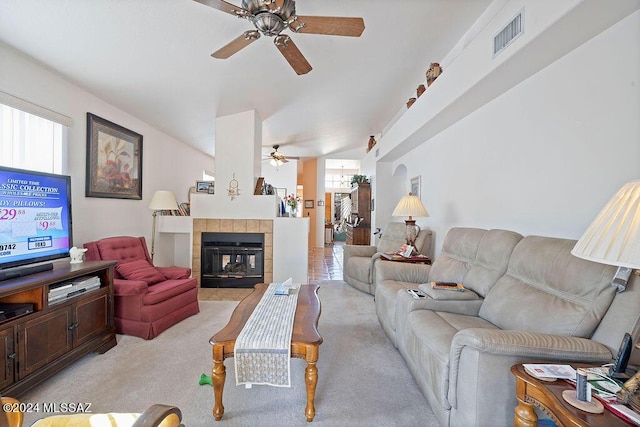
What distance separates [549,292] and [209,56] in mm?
3258

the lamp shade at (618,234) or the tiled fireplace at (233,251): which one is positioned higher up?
the lamp shade at (618,234)

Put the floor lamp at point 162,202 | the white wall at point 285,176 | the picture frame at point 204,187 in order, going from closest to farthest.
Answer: the floor lamp at point 162,202 < the picture frame at point 204,187 < the white wall at point 285,176

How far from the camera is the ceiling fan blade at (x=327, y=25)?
1.77 metres

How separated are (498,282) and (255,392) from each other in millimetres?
1882

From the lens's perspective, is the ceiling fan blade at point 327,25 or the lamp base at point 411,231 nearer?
the ceiling fan blade at point 327,25

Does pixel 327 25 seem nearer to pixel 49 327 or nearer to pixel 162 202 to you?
pixel 49 327

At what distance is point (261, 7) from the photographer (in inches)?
64.2

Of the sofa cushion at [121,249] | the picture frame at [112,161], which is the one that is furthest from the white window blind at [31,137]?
the sofa cushion at [121,249]

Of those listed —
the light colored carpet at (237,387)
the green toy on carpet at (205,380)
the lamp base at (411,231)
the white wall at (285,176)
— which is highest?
the white wall at (285,176)

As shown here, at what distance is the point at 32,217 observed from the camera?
204 cm

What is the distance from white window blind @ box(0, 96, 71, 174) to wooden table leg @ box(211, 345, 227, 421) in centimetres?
243

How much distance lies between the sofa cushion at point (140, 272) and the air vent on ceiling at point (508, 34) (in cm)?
373

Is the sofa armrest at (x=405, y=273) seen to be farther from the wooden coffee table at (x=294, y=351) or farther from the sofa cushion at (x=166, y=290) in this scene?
the sofa cushion at (x=166, y=290)

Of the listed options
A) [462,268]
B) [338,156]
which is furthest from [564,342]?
[338,156]
